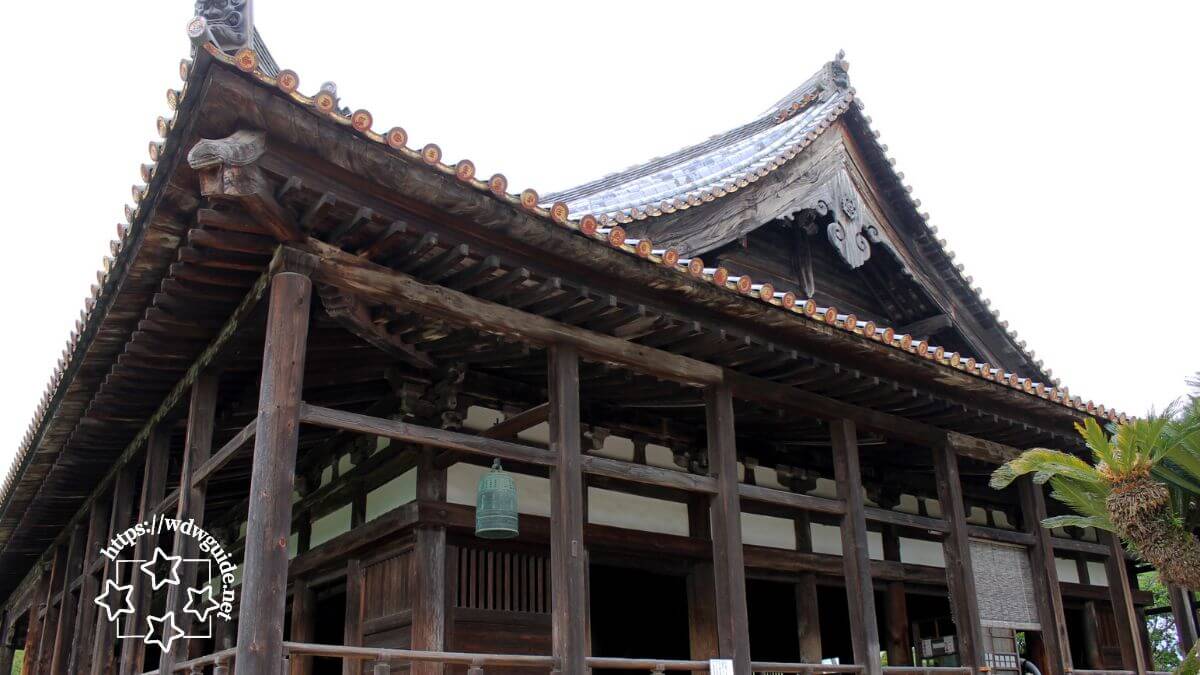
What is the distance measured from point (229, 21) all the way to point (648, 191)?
6236 mm

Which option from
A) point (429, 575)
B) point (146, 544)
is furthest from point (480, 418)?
point (146, 544)

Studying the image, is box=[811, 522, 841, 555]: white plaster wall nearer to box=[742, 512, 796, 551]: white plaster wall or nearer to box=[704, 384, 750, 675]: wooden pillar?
box=[742, 512, 796, 551]: white plaster wall

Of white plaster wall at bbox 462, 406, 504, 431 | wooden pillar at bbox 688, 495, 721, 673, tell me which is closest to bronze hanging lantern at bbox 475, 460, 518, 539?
white plaster wall at bbox 462, 406, 504, 431

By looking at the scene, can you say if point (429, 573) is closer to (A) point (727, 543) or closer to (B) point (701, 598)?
(A) point (727, 543)

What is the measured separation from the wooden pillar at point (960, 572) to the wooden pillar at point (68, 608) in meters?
10.1

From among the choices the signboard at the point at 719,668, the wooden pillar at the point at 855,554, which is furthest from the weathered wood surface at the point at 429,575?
the wooden pillar at the point at 855,554

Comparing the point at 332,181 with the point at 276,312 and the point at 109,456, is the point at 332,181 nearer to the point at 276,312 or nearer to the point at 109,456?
the point at 276,312

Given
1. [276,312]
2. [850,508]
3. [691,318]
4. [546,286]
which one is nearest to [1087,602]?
[850,508]

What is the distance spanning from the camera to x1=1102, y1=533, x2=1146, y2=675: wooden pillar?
10.7 m

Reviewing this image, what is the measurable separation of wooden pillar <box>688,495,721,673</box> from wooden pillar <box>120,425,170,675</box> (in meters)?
4.88

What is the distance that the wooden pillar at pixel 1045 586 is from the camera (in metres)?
9.82

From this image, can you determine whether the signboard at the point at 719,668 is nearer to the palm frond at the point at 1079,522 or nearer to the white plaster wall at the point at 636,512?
the white plaster wall at the point at 636,512

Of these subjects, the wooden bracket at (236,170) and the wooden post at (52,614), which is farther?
the wooden post at (52,614)

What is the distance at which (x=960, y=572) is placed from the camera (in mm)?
9336
